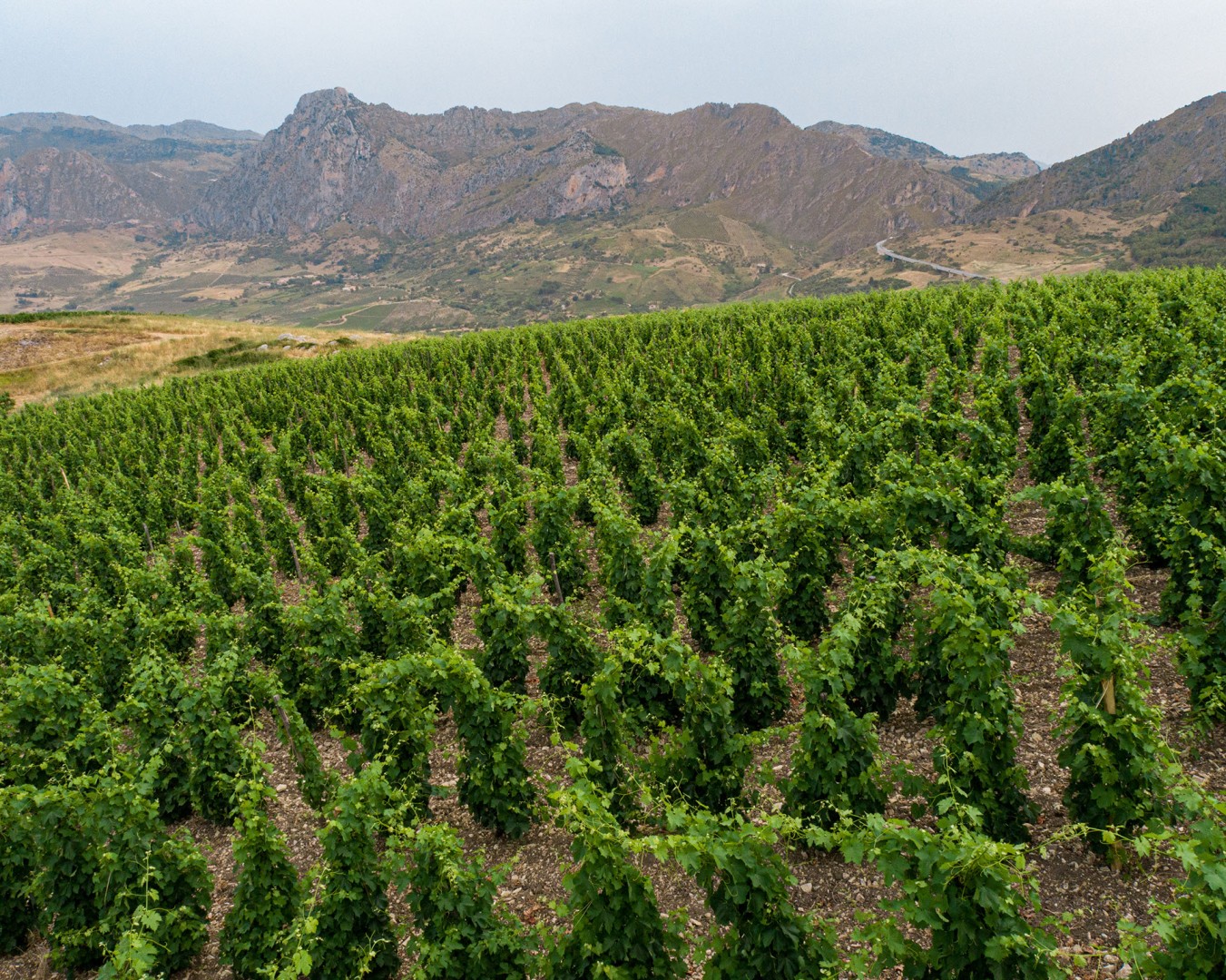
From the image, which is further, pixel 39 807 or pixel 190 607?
pixel 190 607

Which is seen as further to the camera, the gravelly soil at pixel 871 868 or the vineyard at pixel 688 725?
the gravelly soil at pixel 871 868

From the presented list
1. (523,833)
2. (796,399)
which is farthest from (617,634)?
(796,399)

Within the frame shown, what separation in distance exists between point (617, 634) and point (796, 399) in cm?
1413

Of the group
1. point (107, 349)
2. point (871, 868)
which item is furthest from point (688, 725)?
point (107, 349)

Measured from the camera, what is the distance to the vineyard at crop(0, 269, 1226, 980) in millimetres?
5695

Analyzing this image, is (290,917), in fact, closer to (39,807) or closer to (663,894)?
(39,807)

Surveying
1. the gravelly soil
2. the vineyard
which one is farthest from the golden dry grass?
the gravelly soil

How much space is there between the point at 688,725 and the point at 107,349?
69.7 meters

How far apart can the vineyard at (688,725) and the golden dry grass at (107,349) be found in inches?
1695

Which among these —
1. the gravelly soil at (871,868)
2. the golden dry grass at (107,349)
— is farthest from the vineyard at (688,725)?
the golden dry grass at (107,349)

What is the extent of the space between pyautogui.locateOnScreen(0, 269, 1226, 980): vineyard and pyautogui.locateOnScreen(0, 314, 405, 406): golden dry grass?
141ft

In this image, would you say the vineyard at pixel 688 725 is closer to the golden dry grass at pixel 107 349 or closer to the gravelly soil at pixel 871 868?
the gravelly soil at pixel 871 868

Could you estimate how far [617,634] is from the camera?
8.32m

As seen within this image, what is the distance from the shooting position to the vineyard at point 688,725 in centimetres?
570
